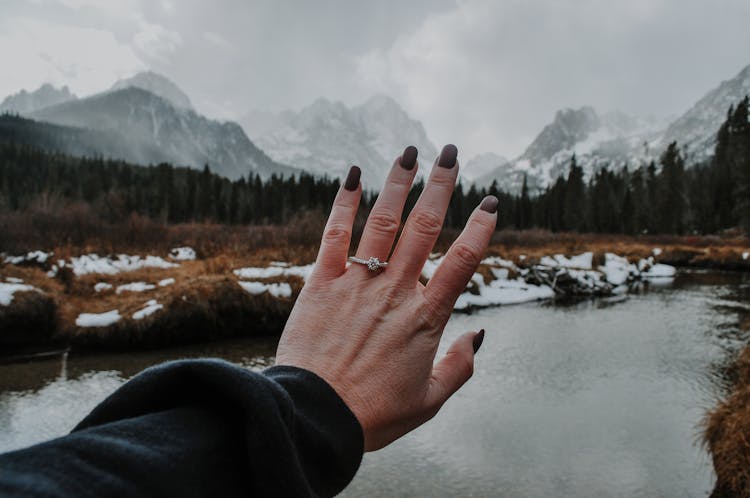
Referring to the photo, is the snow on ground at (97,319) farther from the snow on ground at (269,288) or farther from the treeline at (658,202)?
the treeline at (658,202)

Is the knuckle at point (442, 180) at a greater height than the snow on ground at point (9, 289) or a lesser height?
greater

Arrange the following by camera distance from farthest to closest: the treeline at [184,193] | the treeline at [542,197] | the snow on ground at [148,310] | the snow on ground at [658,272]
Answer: the treeline at [184,193] → the treeline at [542,197] → the snow on ground at [658,272] → the snow on ground at [148,310]

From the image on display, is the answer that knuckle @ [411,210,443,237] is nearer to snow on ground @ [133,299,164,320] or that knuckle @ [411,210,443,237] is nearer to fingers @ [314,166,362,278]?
fingers @ [314,166,362,278]

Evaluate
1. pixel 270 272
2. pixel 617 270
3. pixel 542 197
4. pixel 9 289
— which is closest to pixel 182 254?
pixel 270 272

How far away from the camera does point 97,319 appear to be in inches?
402

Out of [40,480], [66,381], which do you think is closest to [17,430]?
[66,381]

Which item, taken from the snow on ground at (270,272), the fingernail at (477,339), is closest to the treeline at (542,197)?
the snow on ground at (270,272)

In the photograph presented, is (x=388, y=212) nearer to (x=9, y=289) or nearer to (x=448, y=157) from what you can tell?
(x=448, y=157)

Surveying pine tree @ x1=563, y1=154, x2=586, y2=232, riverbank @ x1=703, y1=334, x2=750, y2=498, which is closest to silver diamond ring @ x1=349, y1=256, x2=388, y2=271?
riverbank @ x1=703, y1=334, x2=750, y2=498

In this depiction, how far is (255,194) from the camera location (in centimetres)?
7662

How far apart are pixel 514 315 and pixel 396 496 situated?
1088 centimetres

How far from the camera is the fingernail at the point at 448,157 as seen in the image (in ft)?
4.59

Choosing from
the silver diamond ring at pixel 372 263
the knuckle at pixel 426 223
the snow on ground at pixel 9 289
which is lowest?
the snow on ground at pixel 9 289

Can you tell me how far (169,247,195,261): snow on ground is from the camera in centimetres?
1775
